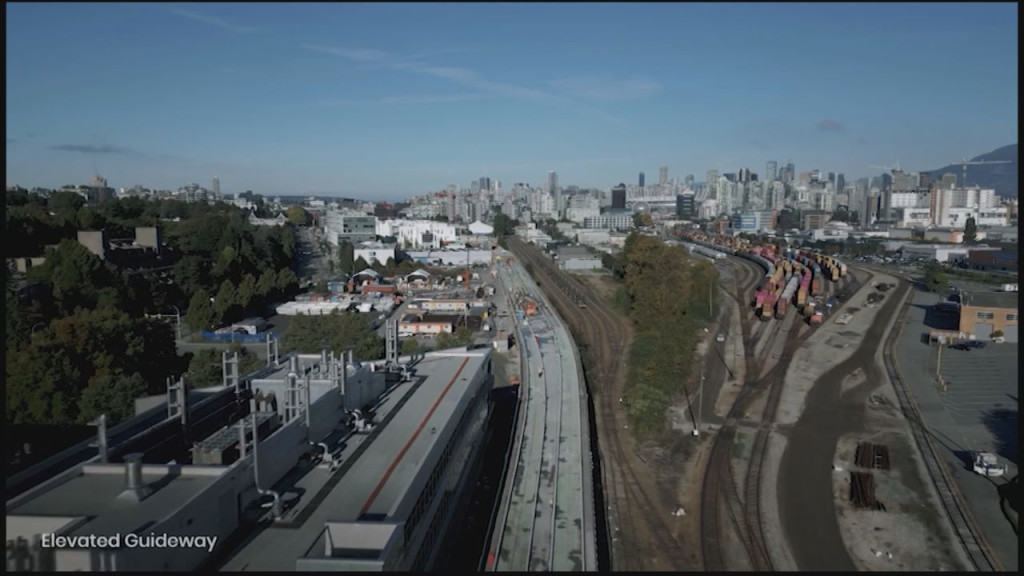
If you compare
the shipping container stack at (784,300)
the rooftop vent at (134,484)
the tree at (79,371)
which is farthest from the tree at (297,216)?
the rooftop vent at (134,484)

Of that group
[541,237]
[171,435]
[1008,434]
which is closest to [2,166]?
[171,435]

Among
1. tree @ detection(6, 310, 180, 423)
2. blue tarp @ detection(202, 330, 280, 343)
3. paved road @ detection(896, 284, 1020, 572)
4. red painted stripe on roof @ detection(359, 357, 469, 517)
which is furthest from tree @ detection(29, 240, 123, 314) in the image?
paved road @ detection(896, 284, 1020, 572)

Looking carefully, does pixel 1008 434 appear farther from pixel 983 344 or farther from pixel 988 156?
pixel 988 156

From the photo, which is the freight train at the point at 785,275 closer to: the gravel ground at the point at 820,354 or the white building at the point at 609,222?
the gravel ground at the point at 820,354

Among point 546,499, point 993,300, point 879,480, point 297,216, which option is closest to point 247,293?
point 546,499

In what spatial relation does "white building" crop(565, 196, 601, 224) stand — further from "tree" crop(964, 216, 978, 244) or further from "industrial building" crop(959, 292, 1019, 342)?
"industrial building" crop(959, 292, 1019, 342)

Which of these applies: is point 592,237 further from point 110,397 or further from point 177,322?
point 110,397

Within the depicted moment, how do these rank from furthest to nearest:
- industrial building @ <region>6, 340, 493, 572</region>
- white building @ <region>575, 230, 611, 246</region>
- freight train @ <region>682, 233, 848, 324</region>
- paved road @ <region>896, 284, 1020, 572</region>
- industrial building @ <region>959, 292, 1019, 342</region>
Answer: white building @ <region>575, 230, 611, 246</region>, freight train @ <region>682, 233, 848, 324</region>, industrial building @ <region>959, 292, 1019, 342</region>, paved road @ <region>896, 284, 1020, 572</region>, industrial building @ <region>6, 340, 493, 572</region>
